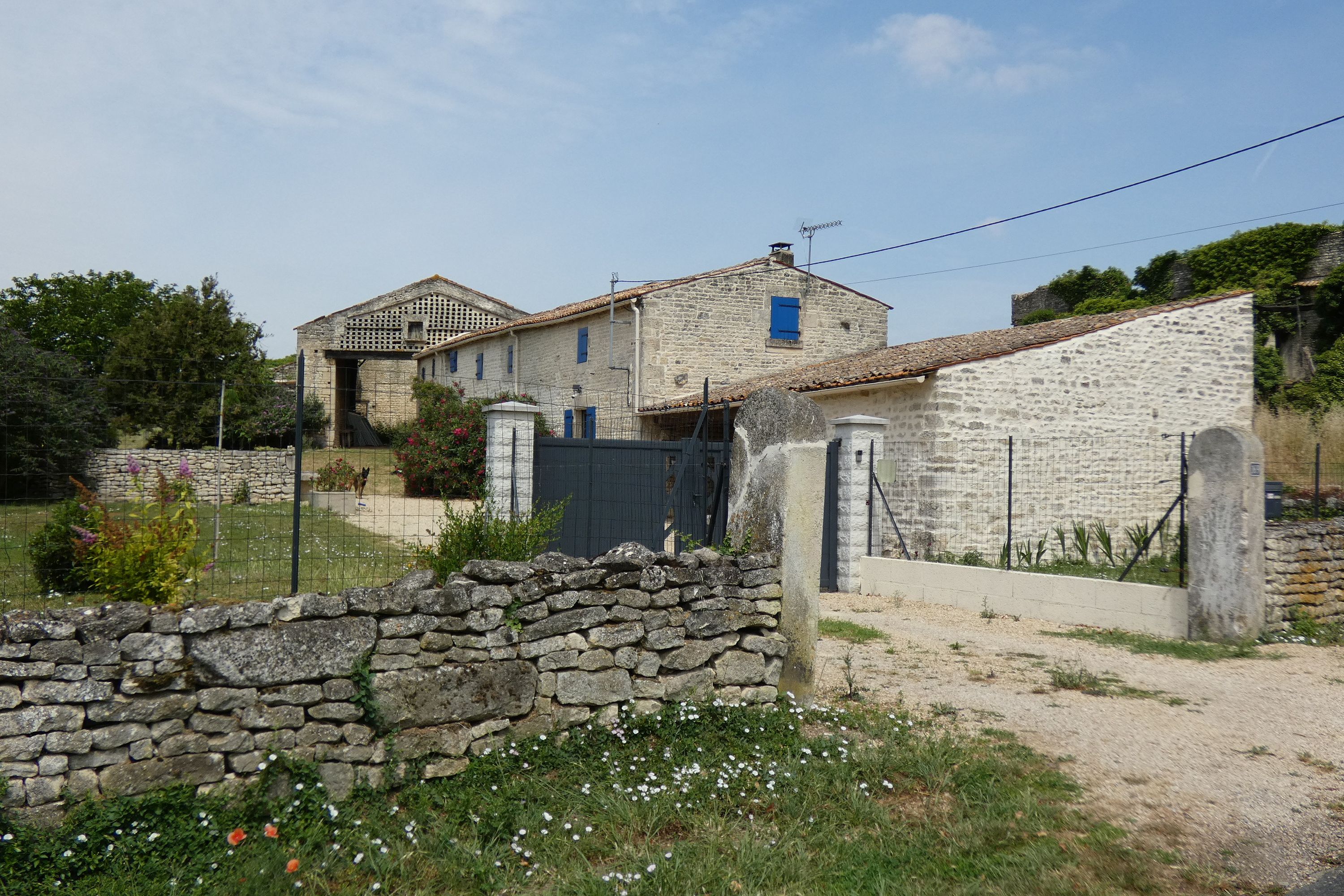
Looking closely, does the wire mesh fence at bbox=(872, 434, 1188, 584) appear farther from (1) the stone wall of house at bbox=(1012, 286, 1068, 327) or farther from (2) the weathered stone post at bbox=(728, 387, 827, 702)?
(1) the stone wall of house at bbox=(1012, 286, 1068, 327)

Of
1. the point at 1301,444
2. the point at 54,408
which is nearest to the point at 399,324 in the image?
the point at 54,408

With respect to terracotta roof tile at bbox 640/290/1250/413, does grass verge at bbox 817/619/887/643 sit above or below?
below

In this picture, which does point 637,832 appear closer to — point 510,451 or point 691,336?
point 510,451

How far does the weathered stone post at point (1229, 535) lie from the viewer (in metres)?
7.85

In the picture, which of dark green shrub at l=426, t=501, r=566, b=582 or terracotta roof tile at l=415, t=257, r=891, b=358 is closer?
dark green shrub at l=426, t=501, r=566, b=582

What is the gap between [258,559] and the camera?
272 inches

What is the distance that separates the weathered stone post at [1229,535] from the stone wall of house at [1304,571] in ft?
0.66

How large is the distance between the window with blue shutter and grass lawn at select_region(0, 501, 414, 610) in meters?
12.5

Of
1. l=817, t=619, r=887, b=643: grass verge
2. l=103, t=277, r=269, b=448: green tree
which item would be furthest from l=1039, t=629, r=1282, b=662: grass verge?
l=103, t=277, r=269, b=448: green tree

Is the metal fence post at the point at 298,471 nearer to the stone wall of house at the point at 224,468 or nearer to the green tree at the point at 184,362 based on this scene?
the stone wall of house at the point at 224,468

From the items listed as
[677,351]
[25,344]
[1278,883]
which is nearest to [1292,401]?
[677,351]

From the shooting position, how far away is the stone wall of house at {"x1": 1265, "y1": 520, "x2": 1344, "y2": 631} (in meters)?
8.19

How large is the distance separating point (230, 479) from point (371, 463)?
3579 mm

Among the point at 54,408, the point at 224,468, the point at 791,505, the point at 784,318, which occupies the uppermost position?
the point at 784,318
